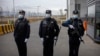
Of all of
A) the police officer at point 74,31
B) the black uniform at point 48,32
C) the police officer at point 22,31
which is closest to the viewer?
the police officer at point 74,31

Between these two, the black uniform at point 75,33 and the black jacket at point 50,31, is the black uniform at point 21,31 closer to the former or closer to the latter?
the black jacket at point 50,31

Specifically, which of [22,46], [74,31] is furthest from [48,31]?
[22,46]

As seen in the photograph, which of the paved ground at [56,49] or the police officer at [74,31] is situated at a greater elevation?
the police officer at [74,31]

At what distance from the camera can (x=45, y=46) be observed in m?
8.30

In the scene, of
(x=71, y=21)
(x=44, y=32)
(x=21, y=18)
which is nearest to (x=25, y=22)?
(x=21, y=18)

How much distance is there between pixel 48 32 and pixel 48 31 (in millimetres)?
34

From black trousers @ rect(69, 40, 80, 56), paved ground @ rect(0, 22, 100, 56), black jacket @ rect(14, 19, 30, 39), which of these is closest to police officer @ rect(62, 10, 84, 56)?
black trousers @ rect(69, 40, 80, 56)

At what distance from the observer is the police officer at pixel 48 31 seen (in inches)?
320

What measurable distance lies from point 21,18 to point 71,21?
1782 mm

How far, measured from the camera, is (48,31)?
26.7 feet

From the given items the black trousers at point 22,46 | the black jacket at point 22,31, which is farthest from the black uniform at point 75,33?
the black trousers at point 22,46

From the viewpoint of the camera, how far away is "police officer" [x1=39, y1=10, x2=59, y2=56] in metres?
8.14

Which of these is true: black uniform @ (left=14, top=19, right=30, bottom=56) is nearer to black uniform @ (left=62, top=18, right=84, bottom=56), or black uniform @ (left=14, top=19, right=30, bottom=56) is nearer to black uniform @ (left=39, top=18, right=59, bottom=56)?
black uniform @ (left=39, top=18, right=59, bottom=56)

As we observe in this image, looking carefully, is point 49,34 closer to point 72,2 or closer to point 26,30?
point 26,30
